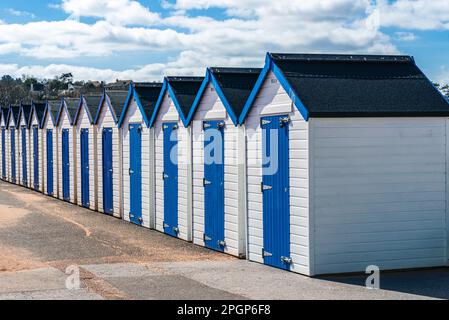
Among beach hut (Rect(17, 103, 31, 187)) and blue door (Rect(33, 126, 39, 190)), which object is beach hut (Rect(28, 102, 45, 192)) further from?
beach hut (Rect(17, 103, 31, 187))

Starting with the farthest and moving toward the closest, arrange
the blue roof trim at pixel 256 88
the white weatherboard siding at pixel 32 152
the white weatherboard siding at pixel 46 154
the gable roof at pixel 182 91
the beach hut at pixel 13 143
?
the beach hut at pixel 13 143, the white weatherboard siding at pixel 32 152, the white weatherboard siding at pixel 46 154, the gable roof at pixel 182 91, the blue roof trim at pixel 256 88

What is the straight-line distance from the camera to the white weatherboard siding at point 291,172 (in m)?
10.8

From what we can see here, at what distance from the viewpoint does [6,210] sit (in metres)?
20.6

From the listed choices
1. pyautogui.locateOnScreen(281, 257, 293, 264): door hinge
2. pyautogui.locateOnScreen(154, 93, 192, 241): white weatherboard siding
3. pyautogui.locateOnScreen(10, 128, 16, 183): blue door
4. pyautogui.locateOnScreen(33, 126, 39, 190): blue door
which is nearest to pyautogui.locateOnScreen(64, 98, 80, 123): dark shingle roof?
pyautogui.locateOnScreen(33, 126, 39, 190): blue door

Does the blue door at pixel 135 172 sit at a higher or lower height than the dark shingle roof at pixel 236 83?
lower

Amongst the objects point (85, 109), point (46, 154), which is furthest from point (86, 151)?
point (46, 154)

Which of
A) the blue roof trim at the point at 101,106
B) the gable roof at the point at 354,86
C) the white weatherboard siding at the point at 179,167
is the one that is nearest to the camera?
the gable roof at the point at 354,86

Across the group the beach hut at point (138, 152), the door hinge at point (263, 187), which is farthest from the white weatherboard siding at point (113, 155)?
the door hinge at point (263, 187)

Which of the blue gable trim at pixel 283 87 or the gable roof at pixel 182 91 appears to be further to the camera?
the gable roof at pixel 182 91

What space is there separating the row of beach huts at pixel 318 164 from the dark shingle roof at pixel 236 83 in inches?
0.9

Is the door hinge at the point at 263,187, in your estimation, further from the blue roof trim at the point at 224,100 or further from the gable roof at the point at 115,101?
the gable roof at the point at 115,101

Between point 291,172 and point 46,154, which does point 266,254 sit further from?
point 46,154
